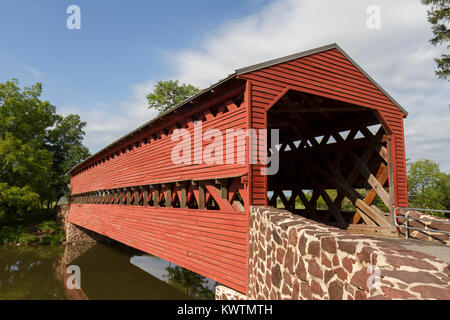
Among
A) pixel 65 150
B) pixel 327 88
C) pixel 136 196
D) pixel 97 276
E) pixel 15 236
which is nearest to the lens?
pixel 327 88

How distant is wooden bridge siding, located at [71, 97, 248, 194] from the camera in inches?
291

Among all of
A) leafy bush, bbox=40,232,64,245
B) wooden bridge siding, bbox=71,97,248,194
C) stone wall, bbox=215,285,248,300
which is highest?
wooden bridge siding, bbox=71,97,248,194

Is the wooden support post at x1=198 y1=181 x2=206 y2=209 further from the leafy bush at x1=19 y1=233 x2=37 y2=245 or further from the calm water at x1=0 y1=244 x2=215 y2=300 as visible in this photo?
the leafy bush at x1=19 y1=233 x2=37 y2=245

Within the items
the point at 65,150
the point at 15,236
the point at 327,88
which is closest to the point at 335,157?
the point at 327,88

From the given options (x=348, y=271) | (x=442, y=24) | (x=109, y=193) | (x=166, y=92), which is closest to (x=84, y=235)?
(x=109, y=193)

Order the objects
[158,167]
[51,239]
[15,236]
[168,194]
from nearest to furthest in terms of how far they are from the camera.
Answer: [168,194] < [158,167] < [15,236] < [51,239]

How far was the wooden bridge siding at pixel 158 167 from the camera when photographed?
7.39 meters

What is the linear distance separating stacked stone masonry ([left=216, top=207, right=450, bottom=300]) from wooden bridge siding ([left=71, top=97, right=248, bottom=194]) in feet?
6.01

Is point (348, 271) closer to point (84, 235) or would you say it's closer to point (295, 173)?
point (295, 173)

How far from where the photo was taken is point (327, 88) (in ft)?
27.7

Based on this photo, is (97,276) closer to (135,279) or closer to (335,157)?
(135,279)

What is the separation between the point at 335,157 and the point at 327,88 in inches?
150

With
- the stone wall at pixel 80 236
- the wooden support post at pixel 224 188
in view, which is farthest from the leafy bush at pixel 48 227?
the wooden support post at pixel 224 188

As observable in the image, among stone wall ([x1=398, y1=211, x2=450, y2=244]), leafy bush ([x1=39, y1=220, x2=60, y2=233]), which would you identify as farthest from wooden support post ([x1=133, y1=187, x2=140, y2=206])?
leafy bush ([x1=39, y1=220, x2=60, y2=233])
